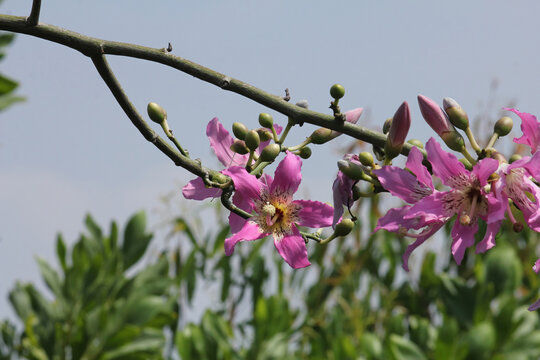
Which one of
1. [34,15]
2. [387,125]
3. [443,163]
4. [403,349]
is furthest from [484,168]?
[403,349]

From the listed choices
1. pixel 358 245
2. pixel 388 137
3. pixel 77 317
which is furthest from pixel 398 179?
pixel 358 245

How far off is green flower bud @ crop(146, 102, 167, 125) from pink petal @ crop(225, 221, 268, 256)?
0.21 meters

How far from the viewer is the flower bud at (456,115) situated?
1.02 m

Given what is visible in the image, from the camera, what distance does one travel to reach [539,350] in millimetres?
4312

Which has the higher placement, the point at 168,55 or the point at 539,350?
the point at 168,55

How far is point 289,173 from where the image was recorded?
1083mm

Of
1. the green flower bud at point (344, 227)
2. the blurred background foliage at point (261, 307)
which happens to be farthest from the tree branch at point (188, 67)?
the blurred background foliage at point (261, 307)

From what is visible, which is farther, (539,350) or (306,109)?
(539,350)

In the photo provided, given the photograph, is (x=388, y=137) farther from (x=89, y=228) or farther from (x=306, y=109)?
(x=89, y=228)

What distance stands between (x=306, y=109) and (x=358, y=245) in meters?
4.15

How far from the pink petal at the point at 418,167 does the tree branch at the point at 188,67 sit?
0.05 meters

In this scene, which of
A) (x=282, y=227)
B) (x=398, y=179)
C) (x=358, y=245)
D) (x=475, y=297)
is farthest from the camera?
(x=358, y=245)

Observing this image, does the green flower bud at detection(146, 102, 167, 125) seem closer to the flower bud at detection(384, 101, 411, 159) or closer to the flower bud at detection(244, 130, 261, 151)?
the flower bud at detection(244, 130, 261, 151)

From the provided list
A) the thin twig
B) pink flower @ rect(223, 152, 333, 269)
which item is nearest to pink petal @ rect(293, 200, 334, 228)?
pink flower @ rect(223, 152, 333, 269)
